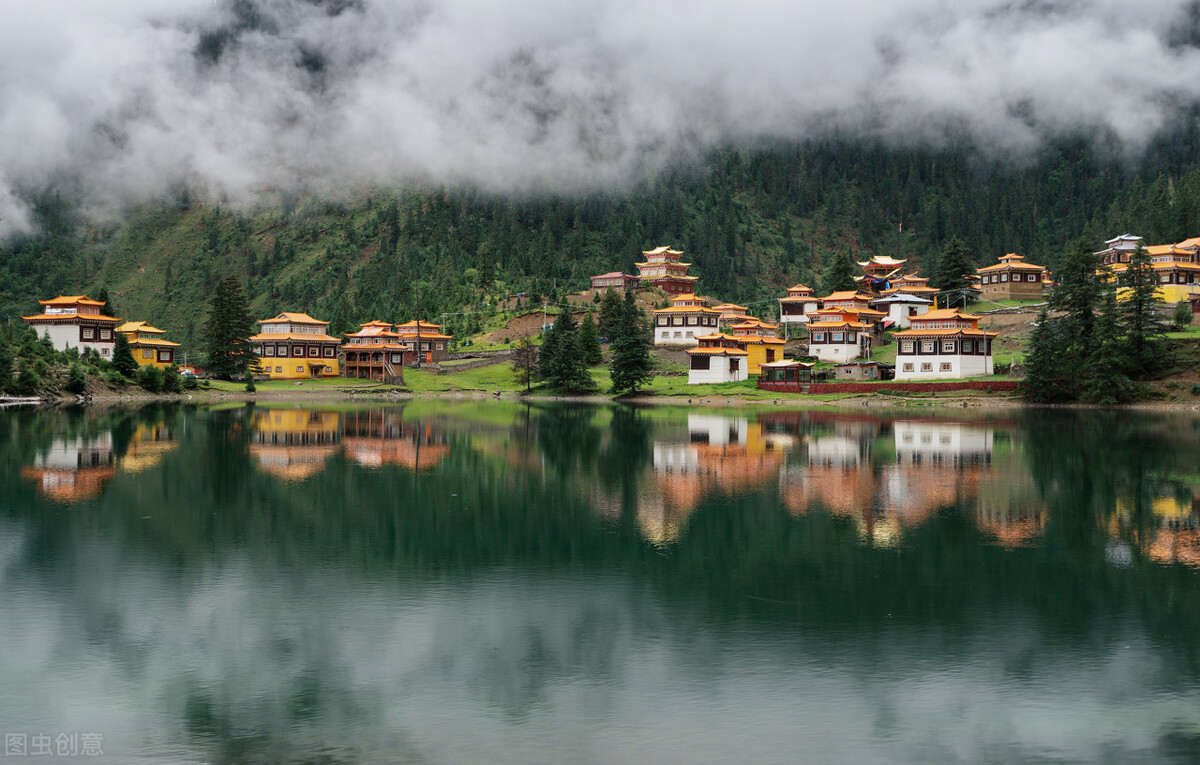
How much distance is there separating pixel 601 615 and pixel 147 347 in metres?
115

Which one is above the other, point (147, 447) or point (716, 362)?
point (716, 362)

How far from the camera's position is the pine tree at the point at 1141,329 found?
81.0 m

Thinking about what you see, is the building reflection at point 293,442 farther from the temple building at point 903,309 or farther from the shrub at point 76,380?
the temple building at point 903,309

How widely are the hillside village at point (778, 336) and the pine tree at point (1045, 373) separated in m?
3.64

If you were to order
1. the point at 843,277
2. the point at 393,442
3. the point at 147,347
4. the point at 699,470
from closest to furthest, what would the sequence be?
1. the point at 699,470
2. the point at 393,442
3. the point at 147,347
4. the point at 843,277

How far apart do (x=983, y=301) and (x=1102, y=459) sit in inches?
3321

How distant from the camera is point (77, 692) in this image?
15.5 meters

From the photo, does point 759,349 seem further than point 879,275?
No

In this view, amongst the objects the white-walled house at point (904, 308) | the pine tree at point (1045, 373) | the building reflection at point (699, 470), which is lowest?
the building reflection at point (699, 470)

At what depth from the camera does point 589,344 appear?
11681 cm

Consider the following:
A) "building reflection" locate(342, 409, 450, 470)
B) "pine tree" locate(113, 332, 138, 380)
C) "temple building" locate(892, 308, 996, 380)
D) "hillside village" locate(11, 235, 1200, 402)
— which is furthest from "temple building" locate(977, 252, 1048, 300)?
"pine tree" locate(113, 332, 138, 380)

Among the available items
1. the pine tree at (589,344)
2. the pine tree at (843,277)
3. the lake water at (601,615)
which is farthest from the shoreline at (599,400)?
the lake water at (601,615)

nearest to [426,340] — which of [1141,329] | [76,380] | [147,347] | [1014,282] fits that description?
[147,347]

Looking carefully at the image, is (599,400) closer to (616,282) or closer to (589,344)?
(589,344)
